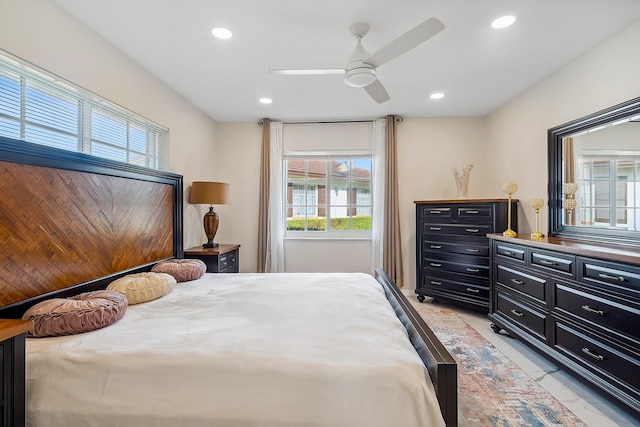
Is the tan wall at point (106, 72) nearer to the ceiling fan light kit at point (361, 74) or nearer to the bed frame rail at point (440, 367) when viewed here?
the ceiling fan light kit at point (361, 74)

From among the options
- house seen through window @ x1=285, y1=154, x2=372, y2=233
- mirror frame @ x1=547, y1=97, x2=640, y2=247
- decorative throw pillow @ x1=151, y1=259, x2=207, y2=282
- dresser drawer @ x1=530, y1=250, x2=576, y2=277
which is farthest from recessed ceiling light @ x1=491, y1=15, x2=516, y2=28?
decorative throw pillow @ x1=151, y1=259, x2=207, y2=282

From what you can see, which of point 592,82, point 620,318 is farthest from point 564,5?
point 620,318

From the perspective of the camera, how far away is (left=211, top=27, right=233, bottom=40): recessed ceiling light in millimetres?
2326

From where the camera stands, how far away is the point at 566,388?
2.18 meters

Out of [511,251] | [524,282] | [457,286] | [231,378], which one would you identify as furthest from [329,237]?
[231,378]

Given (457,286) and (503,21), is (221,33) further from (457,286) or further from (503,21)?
(457,286)

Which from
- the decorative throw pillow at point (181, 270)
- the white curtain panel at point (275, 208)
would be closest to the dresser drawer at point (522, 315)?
the white curtain panel at point (275, 208)

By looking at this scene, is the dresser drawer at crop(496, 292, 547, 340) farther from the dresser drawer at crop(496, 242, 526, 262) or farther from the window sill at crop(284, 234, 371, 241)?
the window sill at crop(284, 234, 371, 241)

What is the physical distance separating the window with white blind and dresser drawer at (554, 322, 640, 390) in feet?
12.9

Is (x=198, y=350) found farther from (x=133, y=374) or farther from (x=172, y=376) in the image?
(x=133, y=374)

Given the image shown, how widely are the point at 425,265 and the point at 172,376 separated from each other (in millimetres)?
3581

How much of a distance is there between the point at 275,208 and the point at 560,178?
3.45 meters

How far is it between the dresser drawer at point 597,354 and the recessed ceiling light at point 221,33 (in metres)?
3.42

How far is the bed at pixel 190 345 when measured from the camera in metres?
1.14
